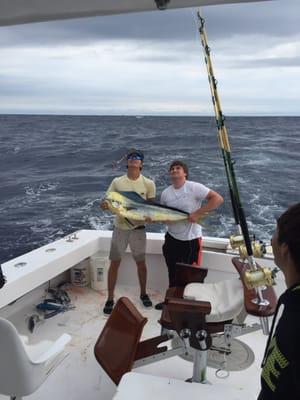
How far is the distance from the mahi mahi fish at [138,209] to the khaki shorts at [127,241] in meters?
0.16

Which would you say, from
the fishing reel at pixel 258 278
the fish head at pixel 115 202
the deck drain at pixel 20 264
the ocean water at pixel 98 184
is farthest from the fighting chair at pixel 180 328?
the ocean water at pixel 98 184

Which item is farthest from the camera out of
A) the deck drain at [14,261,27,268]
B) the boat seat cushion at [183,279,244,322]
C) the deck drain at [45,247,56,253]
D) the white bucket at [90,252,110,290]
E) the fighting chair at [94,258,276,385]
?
the white bucket at [90,252,110,290]

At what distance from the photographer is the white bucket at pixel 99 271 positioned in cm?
375

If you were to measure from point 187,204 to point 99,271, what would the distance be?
1127mm

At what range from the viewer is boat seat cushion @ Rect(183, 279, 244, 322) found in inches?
86.7

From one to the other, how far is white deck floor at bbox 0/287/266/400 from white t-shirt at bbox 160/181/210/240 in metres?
0.73

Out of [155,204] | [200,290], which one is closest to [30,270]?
[155,204]

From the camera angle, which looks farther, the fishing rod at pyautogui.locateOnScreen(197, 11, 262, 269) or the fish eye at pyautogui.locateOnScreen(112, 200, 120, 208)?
the fish eye at pyautogui.locateOnScreen(112, 200, 120, 208)

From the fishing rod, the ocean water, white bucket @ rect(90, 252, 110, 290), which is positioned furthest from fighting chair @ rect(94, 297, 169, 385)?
the ocean water

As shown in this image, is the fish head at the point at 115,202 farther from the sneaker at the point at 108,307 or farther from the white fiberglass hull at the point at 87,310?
the sneaker at the point at 108,307

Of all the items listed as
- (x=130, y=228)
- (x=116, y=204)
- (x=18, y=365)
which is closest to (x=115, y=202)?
(x=116, y=204)

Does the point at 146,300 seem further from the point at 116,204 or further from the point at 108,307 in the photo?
the point at 116,204

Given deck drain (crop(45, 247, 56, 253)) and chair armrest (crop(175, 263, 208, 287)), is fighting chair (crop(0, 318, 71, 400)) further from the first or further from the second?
deck drain (crop(45, 247, 56, 253))

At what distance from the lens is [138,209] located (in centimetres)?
325
